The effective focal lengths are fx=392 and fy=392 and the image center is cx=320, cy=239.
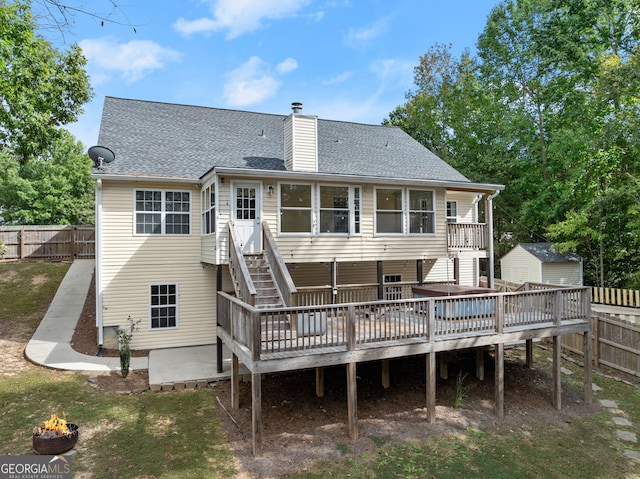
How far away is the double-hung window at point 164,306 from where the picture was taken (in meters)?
12.5

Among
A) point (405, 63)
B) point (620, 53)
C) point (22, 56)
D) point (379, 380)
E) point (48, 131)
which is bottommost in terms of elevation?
point (379, 380)

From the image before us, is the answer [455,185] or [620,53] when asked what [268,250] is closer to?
[455,185]

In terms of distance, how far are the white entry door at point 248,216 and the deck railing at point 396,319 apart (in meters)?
1.86

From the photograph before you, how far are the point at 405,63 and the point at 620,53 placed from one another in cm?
1571

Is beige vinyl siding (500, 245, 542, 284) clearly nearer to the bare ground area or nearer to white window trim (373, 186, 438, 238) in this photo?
the bare ground area

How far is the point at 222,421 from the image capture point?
8.18 metres

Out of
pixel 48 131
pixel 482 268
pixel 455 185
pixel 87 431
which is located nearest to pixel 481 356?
pixel 455 185

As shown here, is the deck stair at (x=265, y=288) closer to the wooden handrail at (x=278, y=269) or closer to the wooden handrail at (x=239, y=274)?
the wooden handrail at (x=278, y=269)

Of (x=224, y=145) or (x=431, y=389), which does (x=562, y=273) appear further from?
(x=224, y=145)

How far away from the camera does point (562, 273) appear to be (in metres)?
21.4

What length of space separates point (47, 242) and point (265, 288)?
51.1ft

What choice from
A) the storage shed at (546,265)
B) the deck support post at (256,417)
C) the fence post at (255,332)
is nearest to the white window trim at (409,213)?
the fence post at (255,332)

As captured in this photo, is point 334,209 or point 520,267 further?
point 520,267

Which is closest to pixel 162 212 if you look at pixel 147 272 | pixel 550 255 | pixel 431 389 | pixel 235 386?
pixel 147 272
